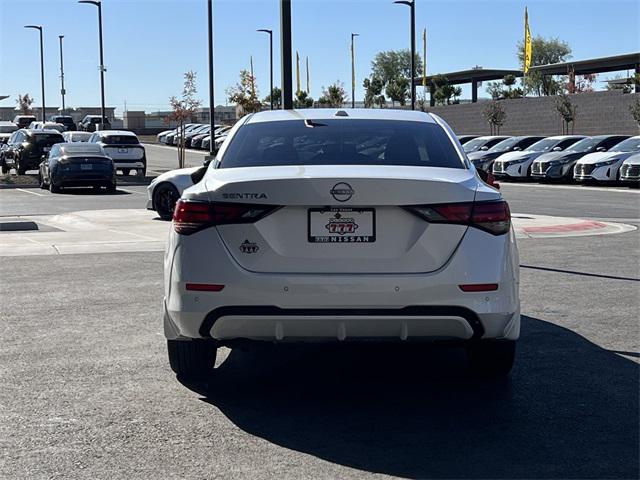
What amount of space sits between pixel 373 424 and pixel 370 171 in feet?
4.40

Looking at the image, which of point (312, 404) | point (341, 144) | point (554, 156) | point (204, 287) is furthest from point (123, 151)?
point (204, 287)

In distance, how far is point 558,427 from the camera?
5.21 m

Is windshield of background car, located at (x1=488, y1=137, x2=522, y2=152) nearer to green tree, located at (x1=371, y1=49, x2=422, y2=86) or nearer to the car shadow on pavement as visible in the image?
the car shadow on pavement

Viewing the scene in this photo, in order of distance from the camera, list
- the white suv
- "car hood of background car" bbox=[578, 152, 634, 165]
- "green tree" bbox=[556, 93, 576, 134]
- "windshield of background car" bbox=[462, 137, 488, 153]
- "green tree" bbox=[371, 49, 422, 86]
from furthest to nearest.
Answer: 1. "green tree" bbox=[371, 49, 422, 86]
2. "green tree" bbox=[556, 93, 576, 134]
3. "windshield of background car" bbox=[462, 137, 488, 153]
4. the white suv
5. "car hood of background car" bbox=[578, 152, 634, 165]

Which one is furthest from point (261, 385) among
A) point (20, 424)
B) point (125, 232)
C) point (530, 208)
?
point (530, 208)

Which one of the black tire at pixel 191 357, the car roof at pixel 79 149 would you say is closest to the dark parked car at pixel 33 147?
the car roof at pixel 79 149

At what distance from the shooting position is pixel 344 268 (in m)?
5.26

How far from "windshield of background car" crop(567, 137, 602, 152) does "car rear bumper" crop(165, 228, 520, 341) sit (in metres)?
28.9

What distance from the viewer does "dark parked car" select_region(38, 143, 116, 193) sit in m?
26.7

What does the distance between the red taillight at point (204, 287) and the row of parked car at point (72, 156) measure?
22050 millimetres

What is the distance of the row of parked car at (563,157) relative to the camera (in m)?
29.9

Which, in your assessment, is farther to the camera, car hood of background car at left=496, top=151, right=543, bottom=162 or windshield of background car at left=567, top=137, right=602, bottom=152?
car hood of background car at left=496, top=151, right=543, bottom=162

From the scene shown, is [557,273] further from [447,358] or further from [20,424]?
[20,424]

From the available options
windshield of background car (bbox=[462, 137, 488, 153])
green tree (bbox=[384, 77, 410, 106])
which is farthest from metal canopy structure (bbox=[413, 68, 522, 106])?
windshield of background car (bbox=[462, 137, 488, 153])
